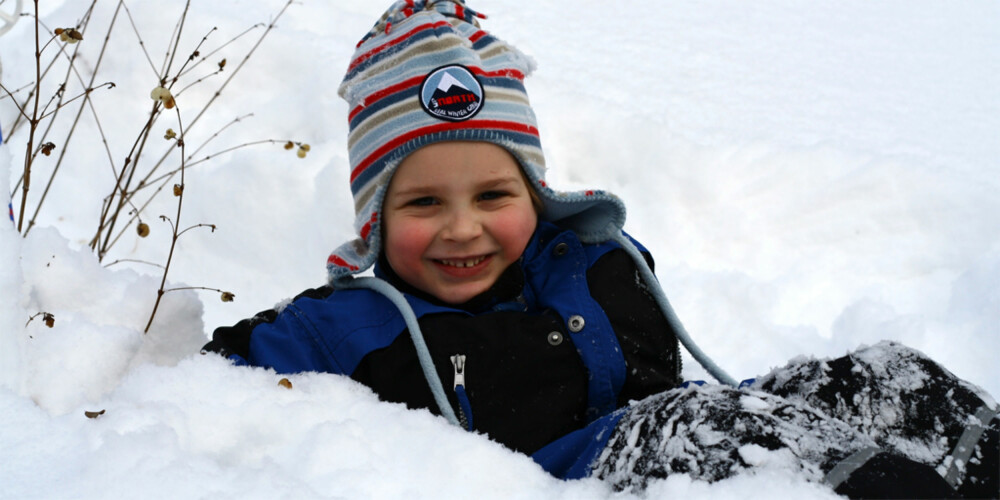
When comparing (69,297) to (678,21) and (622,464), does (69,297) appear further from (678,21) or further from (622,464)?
(678,21)

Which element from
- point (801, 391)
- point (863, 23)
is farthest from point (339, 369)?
point (863, 23)

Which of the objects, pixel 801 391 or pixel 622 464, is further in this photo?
pixel 801 391

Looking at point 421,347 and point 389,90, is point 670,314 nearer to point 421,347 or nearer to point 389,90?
point 421,347

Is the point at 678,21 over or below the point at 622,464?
over

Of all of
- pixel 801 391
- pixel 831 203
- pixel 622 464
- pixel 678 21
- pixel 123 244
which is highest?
pixel 678 21

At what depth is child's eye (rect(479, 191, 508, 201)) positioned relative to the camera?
197 cm

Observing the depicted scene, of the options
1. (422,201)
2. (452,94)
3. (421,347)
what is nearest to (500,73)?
(452,94)

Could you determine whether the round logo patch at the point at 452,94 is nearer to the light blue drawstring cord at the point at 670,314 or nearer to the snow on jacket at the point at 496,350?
the snow on jacket at the point at 496,350

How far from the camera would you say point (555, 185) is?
3.55 metres

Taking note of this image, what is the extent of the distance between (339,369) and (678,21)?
509 cm

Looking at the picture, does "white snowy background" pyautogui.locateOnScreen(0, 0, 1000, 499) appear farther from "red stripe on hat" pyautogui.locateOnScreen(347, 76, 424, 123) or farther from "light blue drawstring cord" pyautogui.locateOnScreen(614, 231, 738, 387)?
"red stripe on hat" pyautogui.locateOnScreen(347, 76, 424, 123)

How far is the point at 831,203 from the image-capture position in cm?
361

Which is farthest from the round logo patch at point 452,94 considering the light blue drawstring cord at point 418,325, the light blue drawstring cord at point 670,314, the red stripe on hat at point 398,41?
the light blue drawstring cord at point 670,314

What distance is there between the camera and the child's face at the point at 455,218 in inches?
74.9
